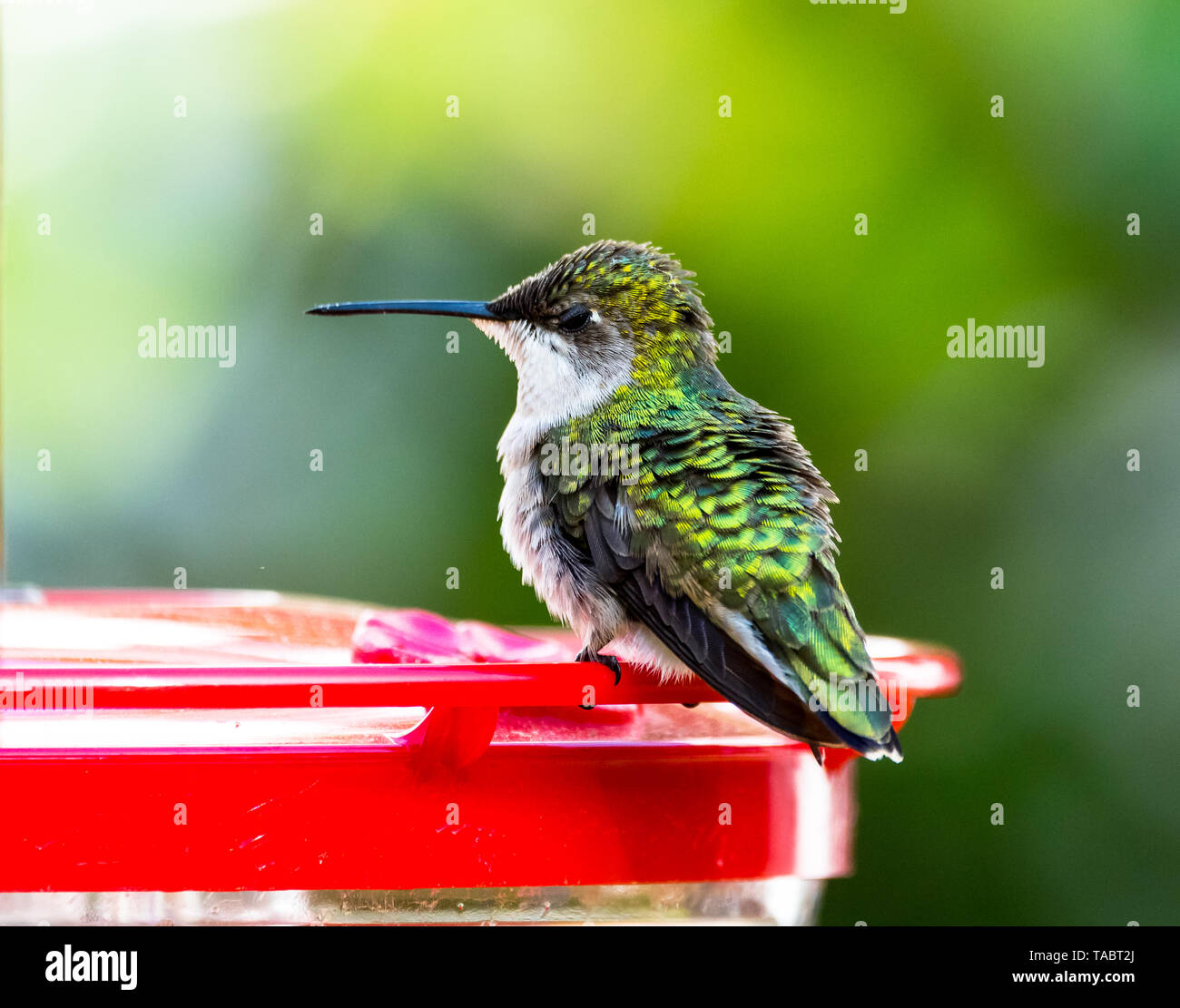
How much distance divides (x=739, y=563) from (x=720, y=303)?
7.14 feet

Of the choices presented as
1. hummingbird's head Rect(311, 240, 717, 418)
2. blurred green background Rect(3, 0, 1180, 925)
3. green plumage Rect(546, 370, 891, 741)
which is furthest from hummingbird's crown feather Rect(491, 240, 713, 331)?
blurred green background Rect(3, 0, 1180, 925)

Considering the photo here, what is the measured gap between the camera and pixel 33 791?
198 centimetres

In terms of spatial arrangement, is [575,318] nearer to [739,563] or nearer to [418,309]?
[418,309]

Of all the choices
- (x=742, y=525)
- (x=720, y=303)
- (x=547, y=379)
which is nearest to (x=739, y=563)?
(x=742, y=525)

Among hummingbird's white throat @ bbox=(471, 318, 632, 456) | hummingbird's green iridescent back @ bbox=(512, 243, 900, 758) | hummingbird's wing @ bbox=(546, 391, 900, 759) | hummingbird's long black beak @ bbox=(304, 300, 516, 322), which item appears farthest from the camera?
hummingbird's white throat @ bbox=(471, 318, 632, 456)

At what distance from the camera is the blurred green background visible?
468 centimetres

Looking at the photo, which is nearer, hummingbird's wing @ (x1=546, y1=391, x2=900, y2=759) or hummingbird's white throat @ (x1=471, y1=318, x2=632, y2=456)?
hummingbird's wing @ (x1=546, y1=391, x2=900, y2=759)

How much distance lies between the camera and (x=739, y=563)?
2.68m

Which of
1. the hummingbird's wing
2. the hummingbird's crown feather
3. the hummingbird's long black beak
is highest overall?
the hummingbird's crown feather

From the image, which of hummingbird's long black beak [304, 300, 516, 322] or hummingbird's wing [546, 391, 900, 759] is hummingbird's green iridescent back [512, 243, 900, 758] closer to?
hummingbird's wing [546, 391, 900, 759]

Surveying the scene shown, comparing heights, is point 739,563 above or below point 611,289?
below

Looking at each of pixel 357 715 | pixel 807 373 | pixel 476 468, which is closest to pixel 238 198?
pixel 476 468

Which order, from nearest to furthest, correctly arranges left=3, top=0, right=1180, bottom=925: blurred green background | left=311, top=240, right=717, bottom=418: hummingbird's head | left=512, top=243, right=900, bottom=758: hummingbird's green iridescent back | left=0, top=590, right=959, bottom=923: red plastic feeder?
left=0, top=590, right=959, bottom=923: red plastic feeder
left=512, top=243, right=900, bottom=758: hummingbird's green iridescent back
left=311, top=240, right=717, bottom=418: hummingbird's head
left=3, top=0, right=1180, bottom=925: blurred green background
